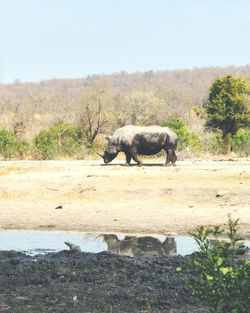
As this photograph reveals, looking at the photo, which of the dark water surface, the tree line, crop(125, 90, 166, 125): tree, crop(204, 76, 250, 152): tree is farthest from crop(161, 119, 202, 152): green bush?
crop(125, 90, 166, 125): tree

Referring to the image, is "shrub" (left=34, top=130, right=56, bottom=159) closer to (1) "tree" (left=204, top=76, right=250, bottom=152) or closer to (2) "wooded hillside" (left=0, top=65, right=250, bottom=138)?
(1) "tree" (left=204, top=76, right=250, bottom=152)

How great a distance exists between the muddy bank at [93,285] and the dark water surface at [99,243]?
87.0 inches

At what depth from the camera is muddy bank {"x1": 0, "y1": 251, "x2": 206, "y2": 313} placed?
899 cm

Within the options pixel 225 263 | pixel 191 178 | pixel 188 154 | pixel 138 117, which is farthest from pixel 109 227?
pixel 138 117

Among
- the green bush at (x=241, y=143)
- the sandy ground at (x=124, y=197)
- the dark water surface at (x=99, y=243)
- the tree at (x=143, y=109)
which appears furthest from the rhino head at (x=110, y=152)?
the tree at (x=143, y=109)

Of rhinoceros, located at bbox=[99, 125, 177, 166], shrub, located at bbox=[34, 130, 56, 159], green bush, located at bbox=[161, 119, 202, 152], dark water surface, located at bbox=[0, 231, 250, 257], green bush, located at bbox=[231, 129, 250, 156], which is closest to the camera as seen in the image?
dark water surface, located at bbox=[0, 231, 250, 257]

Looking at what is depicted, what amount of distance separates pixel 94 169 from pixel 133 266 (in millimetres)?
15089

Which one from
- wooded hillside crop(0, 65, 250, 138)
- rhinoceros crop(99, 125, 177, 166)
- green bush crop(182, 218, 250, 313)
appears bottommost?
wooded hillside crop(0, 65, 250, 138)

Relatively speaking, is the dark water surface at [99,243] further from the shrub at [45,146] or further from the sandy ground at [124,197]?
the shrub at [45,146]

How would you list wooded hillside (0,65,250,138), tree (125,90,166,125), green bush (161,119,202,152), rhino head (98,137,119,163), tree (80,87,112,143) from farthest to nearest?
tree (125,90,166,125), wooded hillside (0,65,250,138), tree (80,87,112,143), green bush (161,119,202,152), rhino head (98,137,119,163)

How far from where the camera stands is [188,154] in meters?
33.9

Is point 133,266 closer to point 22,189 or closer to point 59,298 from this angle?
point 59,298

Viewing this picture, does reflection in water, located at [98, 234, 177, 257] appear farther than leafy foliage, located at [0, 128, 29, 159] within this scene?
No

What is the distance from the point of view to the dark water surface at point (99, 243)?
49.1 ft
